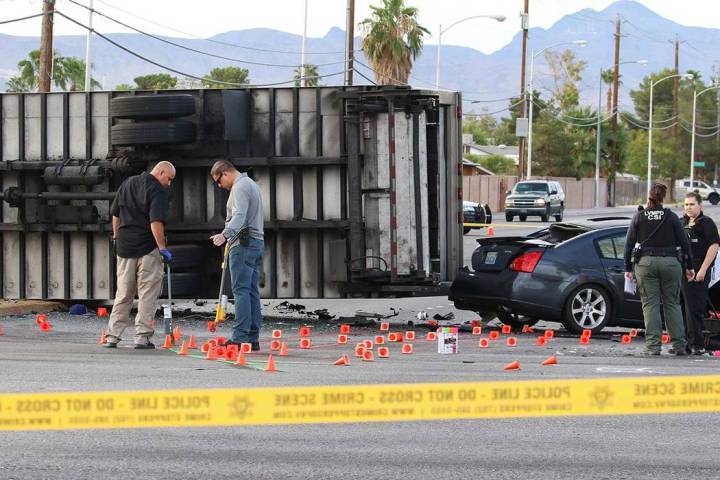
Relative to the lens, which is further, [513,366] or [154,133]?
[154,133]

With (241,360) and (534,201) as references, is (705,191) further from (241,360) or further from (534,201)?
(241,360)

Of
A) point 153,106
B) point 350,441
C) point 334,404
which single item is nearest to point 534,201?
point 153,106

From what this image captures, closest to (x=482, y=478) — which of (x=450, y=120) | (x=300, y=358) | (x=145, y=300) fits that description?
(x=300, y=358)

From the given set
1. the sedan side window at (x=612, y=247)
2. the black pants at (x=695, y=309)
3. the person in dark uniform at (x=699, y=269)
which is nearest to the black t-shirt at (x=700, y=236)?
the person in dark uniform at (x=699, y=269)

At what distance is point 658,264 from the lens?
12.2 metres

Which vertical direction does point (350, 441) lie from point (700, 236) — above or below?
below

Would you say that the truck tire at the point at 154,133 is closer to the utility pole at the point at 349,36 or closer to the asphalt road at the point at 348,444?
the asphalt road at the point at 348,444

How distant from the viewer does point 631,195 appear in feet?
318

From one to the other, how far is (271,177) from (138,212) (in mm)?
3021

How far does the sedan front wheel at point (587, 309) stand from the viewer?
14.4 metres

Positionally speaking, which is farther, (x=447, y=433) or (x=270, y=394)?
(x=270, y=394)

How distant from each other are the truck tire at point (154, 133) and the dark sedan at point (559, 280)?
3442 millimetres

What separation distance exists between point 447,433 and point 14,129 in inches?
368

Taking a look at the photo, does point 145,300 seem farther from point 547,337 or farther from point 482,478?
point 482,478
